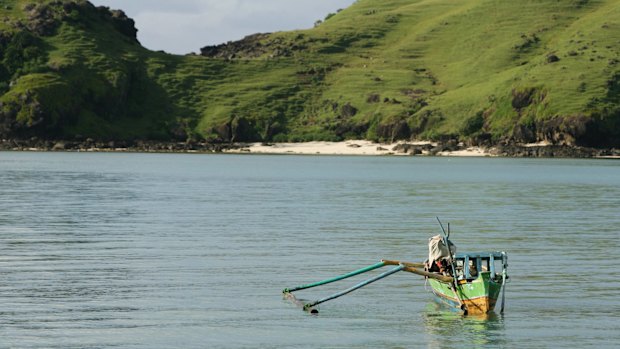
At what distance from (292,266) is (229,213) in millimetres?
32371

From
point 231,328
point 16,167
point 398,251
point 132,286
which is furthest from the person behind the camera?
point 16,167

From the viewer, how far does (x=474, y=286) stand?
40375 millimetres

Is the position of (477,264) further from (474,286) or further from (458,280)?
(474,286)

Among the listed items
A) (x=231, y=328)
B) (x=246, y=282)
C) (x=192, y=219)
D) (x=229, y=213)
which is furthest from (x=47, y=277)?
(x=229, y=213)

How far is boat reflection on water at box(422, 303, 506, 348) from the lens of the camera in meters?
36.5

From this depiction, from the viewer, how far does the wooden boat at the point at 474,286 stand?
3981 cm

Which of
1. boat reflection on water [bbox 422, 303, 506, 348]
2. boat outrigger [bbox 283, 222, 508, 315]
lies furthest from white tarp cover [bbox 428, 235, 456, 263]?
boat reflection on water [bbox 422, 303, 506, 348]

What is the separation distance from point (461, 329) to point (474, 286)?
2.22 m

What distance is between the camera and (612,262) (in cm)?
5516

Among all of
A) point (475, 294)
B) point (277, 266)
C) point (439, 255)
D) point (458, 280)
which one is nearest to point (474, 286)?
point (475, 294)

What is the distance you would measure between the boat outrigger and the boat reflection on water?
1.46 feet

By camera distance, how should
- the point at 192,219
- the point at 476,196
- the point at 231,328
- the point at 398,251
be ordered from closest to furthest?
the point at 231,328 → the point at 398,251 → the point at 192,219 → the point at 476,196

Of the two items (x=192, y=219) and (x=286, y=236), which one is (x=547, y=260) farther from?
(x=192, y=219)

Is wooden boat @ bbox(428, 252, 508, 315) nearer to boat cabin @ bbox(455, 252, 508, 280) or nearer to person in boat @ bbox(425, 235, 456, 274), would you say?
boat cabin @ bbox(455, 252, 508, 280)
